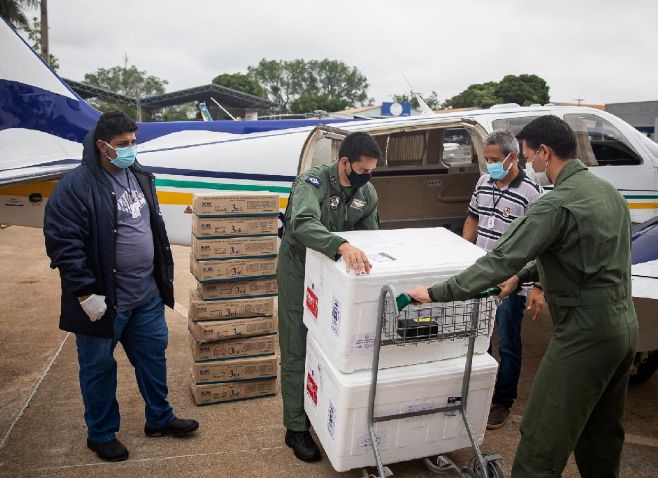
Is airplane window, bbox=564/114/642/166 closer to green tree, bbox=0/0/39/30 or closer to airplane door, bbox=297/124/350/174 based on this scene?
airplane door, bbox=297/124/350/174

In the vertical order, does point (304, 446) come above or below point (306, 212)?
below

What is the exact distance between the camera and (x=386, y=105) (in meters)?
14.4

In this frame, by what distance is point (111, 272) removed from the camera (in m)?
3.14

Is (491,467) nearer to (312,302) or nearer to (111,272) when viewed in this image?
(312,302)

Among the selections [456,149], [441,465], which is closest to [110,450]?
[441,465]

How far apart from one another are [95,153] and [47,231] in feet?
1.70

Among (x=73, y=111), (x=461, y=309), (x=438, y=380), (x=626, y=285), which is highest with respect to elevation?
(x=73, y=111)

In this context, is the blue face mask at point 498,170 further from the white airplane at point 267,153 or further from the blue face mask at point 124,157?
the blue face mask at point 124,157

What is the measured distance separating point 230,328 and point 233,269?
0.43 metres

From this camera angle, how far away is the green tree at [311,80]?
102 metres

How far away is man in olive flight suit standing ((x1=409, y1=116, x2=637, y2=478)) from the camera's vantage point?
7.44 ft

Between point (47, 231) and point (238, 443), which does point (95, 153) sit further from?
point (238, 443)

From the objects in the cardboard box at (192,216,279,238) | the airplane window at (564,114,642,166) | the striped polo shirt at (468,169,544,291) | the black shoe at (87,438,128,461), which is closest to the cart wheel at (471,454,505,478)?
the striped polo shirt at (468,169,544,291)

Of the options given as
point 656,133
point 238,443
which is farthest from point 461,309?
point 656,133
